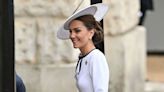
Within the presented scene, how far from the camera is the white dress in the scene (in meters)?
2.99

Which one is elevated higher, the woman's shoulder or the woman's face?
the woman's face

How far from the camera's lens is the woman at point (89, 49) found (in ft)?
9.84

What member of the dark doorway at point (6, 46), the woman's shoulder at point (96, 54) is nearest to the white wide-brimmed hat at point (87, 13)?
the woman's shoulder at point (96, 54)

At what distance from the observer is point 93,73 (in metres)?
2.99

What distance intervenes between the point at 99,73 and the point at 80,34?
0.22 metres

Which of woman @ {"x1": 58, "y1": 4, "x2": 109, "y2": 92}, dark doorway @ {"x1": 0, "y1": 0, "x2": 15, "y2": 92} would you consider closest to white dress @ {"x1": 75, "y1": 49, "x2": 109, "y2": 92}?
woman @ {"x1": 58, "y1": 4, "x2": 109, "y2": 92}

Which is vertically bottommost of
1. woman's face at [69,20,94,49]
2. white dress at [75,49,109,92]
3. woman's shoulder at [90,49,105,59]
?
white dress at [75,49,109,92]

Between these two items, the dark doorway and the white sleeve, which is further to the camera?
the white sleeve

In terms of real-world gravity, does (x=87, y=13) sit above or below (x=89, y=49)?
above

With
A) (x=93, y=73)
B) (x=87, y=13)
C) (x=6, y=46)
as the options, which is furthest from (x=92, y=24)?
(x=6, y=46)

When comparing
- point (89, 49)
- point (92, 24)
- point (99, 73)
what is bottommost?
point (99, 73)

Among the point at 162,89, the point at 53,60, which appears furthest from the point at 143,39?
the point at 53,60

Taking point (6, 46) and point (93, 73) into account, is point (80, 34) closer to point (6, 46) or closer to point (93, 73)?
point (93, 73)

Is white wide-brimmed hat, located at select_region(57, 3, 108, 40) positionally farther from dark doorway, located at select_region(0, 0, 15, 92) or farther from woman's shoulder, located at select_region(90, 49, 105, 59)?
dark doorway, located at select_region(0, 0, 15, 92)
